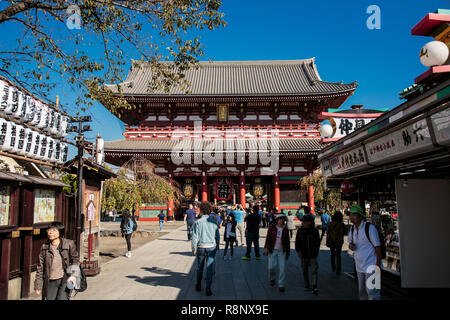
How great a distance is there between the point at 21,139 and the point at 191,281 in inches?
176

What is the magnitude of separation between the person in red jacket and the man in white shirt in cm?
169

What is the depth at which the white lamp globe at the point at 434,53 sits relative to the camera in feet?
12.0

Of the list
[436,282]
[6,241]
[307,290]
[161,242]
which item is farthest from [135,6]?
[161,242]

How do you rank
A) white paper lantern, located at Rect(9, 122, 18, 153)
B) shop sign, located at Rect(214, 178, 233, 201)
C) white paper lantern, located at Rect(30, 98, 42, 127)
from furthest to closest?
shop sign, located at Rect(214, 178, 233, 201) → white paper lantern, located at Rect(30, 98, 42, 127) → white paper lantern, located at Rect(9, 122, 18, 153)

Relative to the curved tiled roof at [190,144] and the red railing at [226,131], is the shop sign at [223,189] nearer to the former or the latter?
the curved tiled roof at [190,144]

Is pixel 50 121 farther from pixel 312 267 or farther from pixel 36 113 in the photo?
pixel 312 267

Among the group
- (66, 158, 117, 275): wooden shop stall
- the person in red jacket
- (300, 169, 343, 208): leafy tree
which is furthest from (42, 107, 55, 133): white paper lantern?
(300, 169, 343, 208): leafy tree

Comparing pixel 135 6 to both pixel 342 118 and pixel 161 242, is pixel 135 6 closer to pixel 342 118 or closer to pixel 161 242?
pixel 342 118

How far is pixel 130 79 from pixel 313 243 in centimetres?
2555

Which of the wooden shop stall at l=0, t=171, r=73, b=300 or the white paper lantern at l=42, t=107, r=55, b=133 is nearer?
the wooden shop stall at l=0, t=171, r=73, b=300

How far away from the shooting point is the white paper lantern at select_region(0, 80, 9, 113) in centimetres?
501

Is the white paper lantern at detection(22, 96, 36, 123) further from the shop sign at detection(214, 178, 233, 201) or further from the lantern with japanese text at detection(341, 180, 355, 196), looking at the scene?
the shop sign at detection(214, 178, 233, 201)

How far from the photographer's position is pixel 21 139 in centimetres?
554

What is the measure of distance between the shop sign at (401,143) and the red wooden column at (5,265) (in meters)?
6.30
